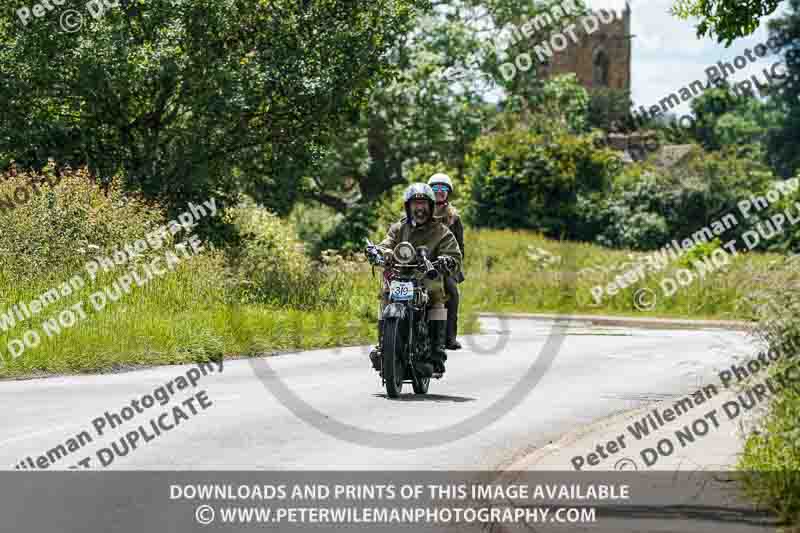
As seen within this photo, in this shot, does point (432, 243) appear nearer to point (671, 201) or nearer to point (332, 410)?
point (332, 410)

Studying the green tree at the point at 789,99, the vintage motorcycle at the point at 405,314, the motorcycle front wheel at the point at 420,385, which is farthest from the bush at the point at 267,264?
the green tree at the point at 789,99

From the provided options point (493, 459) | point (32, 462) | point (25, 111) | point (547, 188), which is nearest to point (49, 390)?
point (32, 462)

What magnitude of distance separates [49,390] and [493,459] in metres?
5.86

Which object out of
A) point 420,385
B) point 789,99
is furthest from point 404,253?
point 789,99

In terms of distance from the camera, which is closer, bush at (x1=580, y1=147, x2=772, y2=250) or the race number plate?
the race number plate

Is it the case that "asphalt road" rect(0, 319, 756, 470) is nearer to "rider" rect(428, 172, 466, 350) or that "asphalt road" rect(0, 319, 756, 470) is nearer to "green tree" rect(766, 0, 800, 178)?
"rider" rect(428, 172, 466, 350)

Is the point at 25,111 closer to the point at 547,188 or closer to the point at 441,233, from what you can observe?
the point at 441,233

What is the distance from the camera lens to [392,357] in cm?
1348

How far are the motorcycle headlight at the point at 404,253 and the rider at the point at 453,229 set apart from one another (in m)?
1.31

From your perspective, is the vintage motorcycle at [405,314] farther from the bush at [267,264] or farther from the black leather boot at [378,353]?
the bush at [267,264]

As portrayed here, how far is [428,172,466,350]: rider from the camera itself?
615 inches

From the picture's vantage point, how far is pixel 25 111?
87.4ft

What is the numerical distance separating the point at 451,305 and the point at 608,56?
114378mm

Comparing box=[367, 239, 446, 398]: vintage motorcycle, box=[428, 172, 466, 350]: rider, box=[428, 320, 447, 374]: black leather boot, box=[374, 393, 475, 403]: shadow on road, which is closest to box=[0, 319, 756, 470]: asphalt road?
box=[374, 393, 475, 403]: shadow on road
